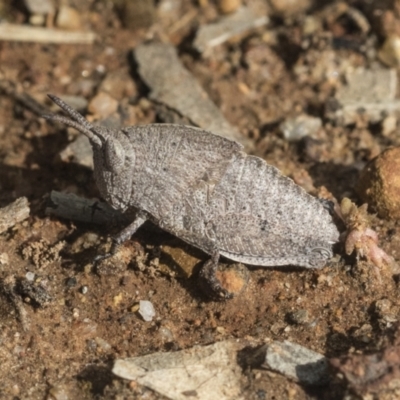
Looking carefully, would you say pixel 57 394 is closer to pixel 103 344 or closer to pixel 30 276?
pixel 103 344

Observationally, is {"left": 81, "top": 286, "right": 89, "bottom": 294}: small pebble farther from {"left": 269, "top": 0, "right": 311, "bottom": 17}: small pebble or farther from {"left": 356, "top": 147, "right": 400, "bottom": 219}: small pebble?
{"left": 269, "top": 0, "right": 311, "bottom": 17}: small pebble

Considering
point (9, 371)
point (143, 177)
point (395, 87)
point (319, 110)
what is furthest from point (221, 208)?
point (395, 87)

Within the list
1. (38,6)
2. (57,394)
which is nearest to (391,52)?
(38,6)

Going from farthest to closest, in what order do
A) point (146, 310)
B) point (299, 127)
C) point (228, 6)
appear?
1. point (228, 6)
2. point (299, 127)
3. point (146, 310)

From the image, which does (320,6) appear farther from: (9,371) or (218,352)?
(9,371)

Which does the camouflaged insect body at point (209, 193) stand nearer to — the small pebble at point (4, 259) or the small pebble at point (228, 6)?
the small pebble at point (4, 259)

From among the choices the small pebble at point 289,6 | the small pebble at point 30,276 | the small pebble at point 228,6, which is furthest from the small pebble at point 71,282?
the small pebble at point 289,6
